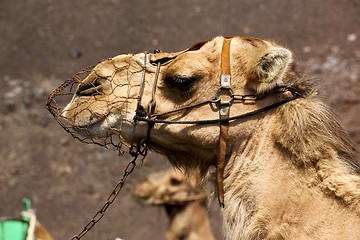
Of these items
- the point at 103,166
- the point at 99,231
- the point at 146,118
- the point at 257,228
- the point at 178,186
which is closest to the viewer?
the point at 257,228

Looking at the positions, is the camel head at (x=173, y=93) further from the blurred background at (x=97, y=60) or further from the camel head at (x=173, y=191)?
the blurred background at (x=97, y=60)

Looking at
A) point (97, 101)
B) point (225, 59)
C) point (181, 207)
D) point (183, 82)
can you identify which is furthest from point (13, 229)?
point (181, 207)

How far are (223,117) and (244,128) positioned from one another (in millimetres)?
142

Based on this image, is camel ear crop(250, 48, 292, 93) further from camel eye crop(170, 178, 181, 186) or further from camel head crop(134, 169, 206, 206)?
camel eye crop(170, 178, 181, 186)

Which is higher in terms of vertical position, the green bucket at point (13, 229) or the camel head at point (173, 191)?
the camel head at point (173, 191)

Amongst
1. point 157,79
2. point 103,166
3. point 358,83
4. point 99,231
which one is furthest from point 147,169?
point 157,79

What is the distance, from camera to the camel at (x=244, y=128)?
2328 millimetres

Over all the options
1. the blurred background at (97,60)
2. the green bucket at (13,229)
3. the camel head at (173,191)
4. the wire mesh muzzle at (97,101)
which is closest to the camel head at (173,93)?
the wire mesh muzzle at (97,101)

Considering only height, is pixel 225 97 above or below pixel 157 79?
below

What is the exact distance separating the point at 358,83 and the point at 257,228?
235 inches

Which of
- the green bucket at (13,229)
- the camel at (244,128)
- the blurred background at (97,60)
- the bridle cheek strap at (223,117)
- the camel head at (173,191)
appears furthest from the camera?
the blurred background at (97,60)

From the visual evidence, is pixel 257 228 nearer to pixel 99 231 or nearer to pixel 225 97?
pixel 225 97

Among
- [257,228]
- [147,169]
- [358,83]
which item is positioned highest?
[358,83]

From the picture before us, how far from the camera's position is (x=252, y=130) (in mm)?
2504
